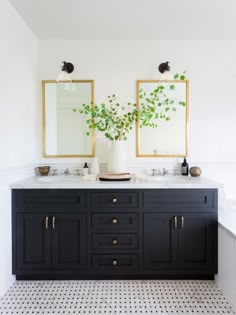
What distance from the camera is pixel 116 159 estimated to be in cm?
266

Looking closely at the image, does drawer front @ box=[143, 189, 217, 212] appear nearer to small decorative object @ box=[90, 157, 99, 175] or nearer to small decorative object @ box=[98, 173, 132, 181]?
small decorative object @ box=[98, 173, 132, 181]

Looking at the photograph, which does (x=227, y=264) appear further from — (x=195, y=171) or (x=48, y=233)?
(x=48, y=233)

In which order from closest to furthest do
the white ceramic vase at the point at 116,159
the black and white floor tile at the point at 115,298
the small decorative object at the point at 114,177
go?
1. the black and white floor tile at the point at 115,298
2. the small decorative object at the point at 114,177
3. the white ceramic vase at the point at 116,159

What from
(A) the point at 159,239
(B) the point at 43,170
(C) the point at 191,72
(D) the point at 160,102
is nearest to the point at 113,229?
(A) the point at 159,239

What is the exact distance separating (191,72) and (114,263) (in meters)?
2.09

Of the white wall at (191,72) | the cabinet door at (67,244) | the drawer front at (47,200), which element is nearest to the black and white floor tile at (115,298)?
the cabinet door at (67,244)

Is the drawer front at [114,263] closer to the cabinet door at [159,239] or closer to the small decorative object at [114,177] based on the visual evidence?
the cabinet door at [159,239]

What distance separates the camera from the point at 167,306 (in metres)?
2.00

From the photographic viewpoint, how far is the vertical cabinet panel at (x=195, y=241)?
7.54 ft

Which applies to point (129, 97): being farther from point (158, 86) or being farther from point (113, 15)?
point (113, 15)

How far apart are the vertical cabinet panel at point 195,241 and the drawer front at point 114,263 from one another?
424mm

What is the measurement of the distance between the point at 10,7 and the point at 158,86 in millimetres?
1565

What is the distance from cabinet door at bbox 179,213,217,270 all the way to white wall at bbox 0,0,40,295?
1.49 metres

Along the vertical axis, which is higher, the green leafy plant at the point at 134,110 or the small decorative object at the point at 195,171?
the green leafy plant at the point at 134,110
